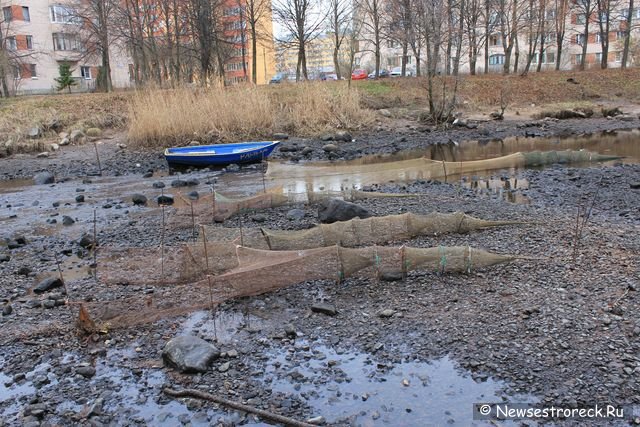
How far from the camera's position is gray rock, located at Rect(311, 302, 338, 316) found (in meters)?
5.72

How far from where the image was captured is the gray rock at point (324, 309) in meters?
5.72

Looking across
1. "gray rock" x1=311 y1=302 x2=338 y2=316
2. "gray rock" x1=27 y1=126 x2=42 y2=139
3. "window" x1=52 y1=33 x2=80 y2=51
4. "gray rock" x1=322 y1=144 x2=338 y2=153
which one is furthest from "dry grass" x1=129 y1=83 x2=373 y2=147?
"window" x1=52 y1=33 x2=80 y2=51

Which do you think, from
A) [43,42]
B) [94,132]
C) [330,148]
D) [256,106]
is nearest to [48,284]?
[330,148]

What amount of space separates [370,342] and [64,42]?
6083 centimetres

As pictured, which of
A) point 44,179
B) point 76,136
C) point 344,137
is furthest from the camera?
point 76,136

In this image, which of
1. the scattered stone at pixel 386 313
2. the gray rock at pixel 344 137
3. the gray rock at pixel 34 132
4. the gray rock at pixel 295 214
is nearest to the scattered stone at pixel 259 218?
the gray rock at pixel 295 214

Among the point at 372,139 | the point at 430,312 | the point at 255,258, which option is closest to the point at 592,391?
the point at 430,312

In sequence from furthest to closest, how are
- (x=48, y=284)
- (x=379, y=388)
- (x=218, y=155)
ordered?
(x=218, y=155), (x=48, y=284), (x=379, y=388)

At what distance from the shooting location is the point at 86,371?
15.9ft

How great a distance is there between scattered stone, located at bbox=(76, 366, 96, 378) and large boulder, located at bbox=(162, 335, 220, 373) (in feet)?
1.96

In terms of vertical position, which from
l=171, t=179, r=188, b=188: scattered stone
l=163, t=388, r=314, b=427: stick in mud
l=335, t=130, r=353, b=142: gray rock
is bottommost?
l=163, t=388, r=314, b=427: stick in mud

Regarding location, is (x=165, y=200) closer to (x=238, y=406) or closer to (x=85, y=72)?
(x=238, y=406)

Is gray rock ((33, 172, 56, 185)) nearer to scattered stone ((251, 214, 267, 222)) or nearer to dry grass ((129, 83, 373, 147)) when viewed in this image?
dry grass ((129, 83, 373, 147))

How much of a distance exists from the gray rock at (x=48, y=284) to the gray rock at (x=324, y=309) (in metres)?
3.37
